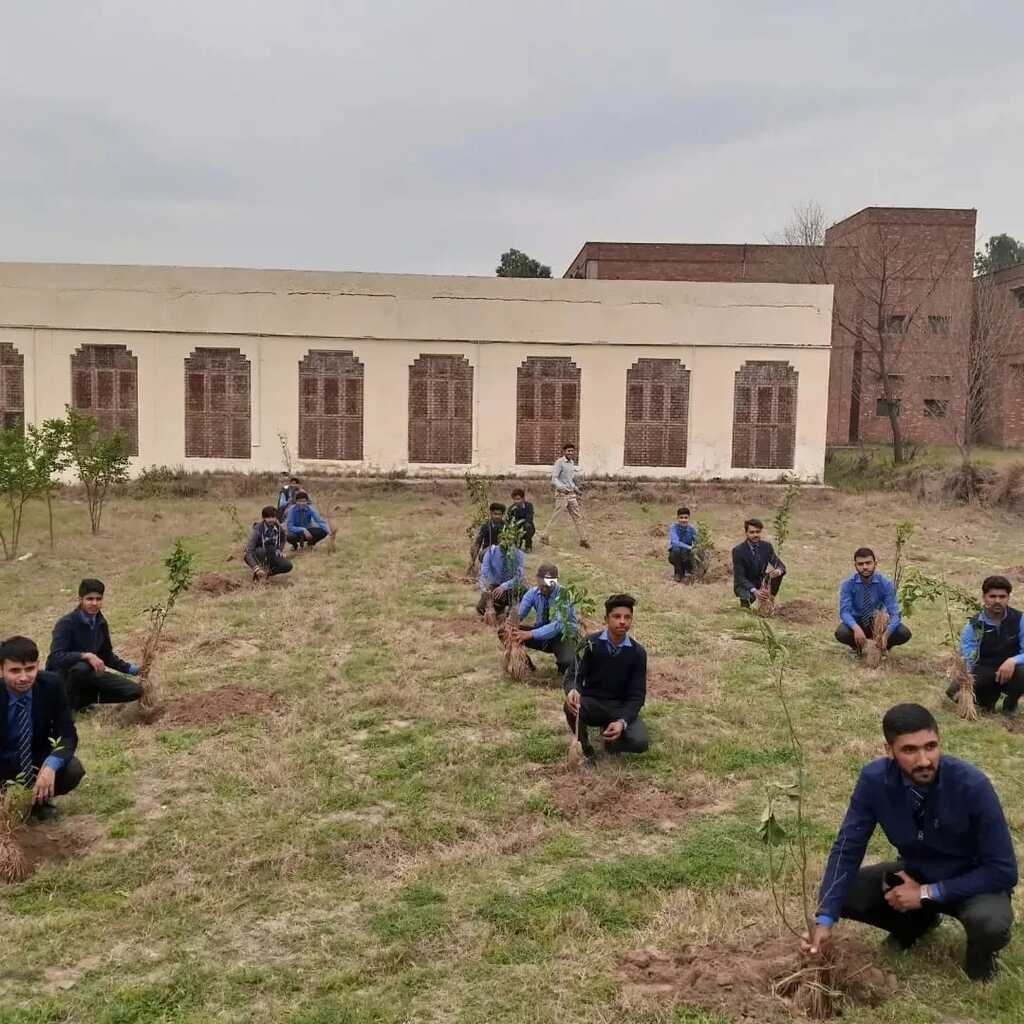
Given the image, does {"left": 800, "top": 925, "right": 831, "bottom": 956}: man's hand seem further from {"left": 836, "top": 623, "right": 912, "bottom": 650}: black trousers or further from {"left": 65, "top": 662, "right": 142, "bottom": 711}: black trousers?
{"left": 836, "top": 623, "right": 912, "bottom": 650}: black trousers

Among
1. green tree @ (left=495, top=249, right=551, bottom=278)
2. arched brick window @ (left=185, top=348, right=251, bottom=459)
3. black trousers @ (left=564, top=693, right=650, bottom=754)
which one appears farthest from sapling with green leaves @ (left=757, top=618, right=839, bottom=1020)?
green tree @ (left=495, top=249, right=551, bottom=278)

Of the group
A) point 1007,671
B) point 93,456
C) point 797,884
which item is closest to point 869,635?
point 1007,671

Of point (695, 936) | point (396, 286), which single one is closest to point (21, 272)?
point (396, 286)

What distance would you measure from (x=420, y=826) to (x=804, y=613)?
6.39 metres

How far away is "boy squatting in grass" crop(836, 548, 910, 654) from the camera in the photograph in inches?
339

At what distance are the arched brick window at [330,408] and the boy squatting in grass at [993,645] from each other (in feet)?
50.5

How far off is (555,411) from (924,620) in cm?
1183

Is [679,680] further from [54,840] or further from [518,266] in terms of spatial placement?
[518,266]

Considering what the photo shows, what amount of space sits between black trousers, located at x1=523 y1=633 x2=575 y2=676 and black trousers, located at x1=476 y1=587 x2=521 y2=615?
1463mm

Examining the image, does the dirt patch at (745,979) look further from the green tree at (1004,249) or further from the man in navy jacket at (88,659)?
the green tree at (1004,249)

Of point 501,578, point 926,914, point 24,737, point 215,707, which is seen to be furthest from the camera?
point 501,578

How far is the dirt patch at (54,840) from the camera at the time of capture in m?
4.86

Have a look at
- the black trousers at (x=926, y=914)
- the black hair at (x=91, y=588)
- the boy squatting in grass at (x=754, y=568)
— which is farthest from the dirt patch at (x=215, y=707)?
the boy squatting in grass at (x=754, y=568)

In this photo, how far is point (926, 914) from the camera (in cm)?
391
